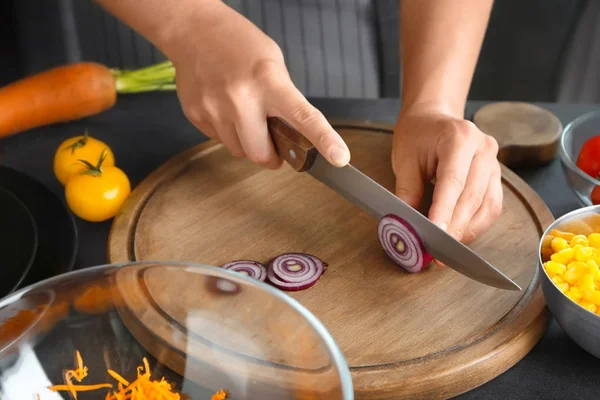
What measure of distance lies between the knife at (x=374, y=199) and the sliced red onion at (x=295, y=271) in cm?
15

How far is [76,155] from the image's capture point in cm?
147

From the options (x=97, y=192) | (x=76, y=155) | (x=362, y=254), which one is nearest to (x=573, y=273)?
(x=362, y=254)

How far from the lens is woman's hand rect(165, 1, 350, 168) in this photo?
1.25 meters

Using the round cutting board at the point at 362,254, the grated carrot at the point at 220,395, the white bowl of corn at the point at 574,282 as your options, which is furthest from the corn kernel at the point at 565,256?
the grated carrot at the point at 220,395

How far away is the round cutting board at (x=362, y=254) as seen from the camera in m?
1.09

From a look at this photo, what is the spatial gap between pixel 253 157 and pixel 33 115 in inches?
23.5

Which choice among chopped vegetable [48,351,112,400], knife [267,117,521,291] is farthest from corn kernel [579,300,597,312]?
chopped vegetable [48,351,112,400]

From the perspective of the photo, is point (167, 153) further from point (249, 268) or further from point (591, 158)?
point (591, 158)

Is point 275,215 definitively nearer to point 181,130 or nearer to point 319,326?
point 181,130

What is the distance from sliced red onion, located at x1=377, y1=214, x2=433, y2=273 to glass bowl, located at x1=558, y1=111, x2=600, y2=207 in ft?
1.21

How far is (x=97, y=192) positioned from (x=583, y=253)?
2.97 ft

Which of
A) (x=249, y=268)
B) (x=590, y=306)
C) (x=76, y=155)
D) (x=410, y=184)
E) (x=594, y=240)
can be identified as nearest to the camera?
(x=590, y=306)

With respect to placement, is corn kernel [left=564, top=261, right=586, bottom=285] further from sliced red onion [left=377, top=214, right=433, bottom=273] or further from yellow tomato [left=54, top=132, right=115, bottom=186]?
yellow tomato [left=54, top=132, right=115, bottom=186]

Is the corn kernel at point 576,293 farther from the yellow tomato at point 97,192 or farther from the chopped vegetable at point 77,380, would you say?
the yellow tomato at point 97,192
